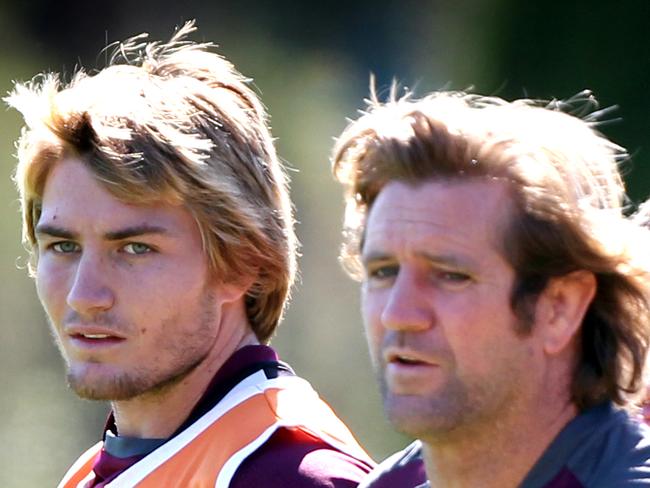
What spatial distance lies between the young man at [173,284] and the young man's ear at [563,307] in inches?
25.3

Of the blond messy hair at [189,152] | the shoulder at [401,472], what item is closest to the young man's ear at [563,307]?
the shoulder at [401,472]

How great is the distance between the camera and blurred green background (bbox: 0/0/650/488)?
6.39 meters

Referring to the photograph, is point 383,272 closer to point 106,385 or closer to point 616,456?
point 616,456

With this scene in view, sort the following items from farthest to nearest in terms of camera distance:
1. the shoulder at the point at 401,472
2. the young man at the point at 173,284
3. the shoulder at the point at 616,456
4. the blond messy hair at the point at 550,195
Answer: the young man at the point at 173,284 < the shoulder at the point at 401,472 < the blond messy hair at the point at 550,195 < the shoulder at the point at 616,456

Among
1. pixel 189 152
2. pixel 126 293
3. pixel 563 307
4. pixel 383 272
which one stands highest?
pixel 189 152

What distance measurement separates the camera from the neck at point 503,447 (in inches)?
91.0

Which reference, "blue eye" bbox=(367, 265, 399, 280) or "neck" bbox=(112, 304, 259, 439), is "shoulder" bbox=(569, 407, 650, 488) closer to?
"blue eye" bbox=(367, 265, 399, 280)

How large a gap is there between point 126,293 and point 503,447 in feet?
3.12

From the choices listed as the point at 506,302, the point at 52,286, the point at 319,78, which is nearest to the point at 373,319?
the point at 506,302

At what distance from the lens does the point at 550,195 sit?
2.32m

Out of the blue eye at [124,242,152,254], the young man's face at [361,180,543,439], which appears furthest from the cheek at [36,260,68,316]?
the young man's face at [361,180,543,439]

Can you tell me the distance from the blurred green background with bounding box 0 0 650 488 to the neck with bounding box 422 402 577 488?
3765mm

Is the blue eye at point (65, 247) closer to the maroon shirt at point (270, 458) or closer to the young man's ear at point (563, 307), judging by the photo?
the maroon shirt at point (270, 458)

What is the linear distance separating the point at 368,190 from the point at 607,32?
166 inches
